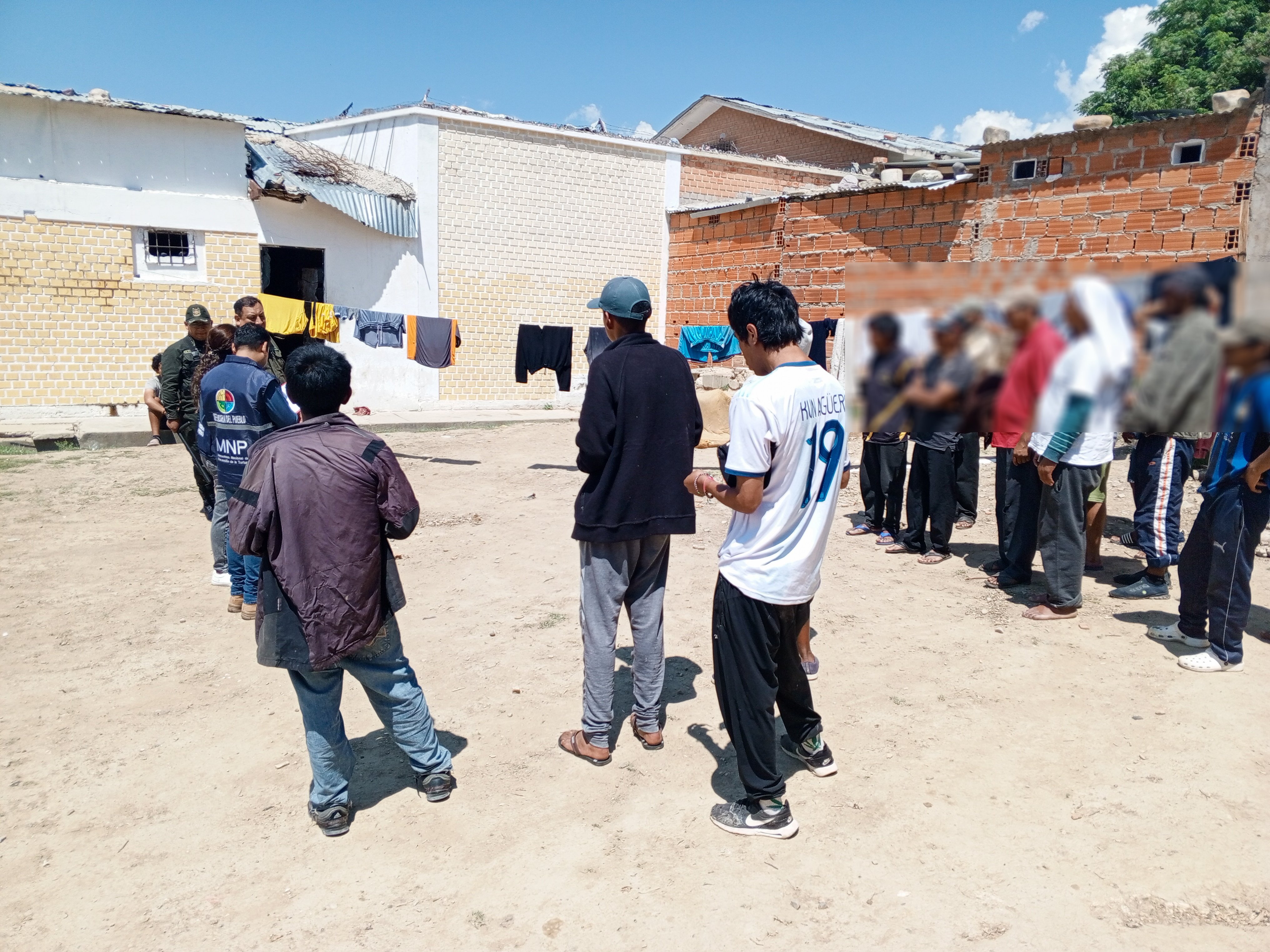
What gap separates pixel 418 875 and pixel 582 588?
3.69 feet

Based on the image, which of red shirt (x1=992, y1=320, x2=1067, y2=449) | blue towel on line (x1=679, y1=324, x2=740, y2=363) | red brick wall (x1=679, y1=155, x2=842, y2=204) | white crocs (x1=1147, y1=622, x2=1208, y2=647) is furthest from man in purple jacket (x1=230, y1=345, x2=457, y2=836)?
red brick wall (x1=679, y1=155, x2=842, y2=204)

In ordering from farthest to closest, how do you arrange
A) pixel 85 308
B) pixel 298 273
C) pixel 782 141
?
1. pixel 782 141
2. pixel 298 273
3. pixel 85 308

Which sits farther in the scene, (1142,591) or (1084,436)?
(1142,591)

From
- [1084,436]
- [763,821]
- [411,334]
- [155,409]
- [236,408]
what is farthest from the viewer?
[411,334]

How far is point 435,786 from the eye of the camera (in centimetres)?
307

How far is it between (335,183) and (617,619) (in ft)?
40.4

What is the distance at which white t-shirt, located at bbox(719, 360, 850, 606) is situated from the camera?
8.20 ft

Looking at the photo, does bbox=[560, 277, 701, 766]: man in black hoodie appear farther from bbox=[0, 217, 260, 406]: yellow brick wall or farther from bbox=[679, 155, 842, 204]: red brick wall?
bbox=[679, 155, 842, 204]: red brick wall

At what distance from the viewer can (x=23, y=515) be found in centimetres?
718

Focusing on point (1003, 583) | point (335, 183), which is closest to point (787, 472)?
point (1003, 583)

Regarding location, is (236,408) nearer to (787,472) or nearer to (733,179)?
(787,472)

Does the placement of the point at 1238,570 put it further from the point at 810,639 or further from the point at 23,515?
the point at 23,515

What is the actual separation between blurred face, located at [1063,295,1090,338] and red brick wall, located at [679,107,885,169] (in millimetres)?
19260

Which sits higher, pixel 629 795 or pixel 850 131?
pixel 850 131
